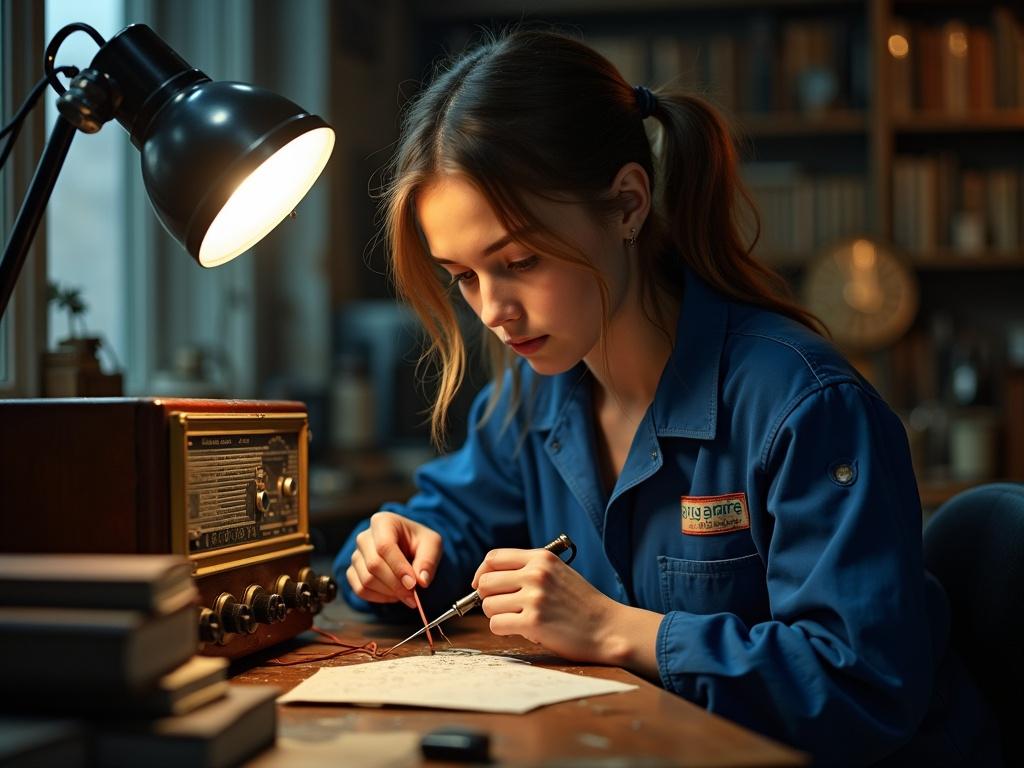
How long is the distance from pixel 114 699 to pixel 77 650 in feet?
0.15

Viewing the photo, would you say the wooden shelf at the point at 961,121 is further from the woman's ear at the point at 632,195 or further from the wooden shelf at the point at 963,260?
the woman's ear at the point at 632,195

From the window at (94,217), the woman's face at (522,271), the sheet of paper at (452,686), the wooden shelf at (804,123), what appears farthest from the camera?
the wooden shelf at (804,123)

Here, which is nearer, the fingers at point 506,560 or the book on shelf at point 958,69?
the fingers at point 506,560

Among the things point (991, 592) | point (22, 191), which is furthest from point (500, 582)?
point (22, 191)

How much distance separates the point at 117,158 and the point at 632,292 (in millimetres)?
1694

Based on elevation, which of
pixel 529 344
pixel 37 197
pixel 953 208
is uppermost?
pixel 953 208

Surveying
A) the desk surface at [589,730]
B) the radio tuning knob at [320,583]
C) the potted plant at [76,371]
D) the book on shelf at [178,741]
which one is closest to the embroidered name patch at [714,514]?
the desk surface at [589,730]

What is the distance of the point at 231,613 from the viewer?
112 centimetres

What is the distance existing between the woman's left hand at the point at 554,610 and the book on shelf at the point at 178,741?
0.36m

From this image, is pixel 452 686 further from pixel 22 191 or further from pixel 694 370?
pixel 22 191

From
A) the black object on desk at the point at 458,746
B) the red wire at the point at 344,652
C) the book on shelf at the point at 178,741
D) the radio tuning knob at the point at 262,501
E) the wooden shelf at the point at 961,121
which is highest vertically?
the wooden shelf at the point at 961,121

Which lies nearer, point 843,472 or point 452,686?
point 452,686

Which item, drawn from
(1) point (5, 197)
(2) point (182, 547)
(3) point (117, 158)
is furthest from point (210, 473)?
(3) point (117, 158)

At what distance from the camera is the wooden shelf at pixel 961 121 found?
388cm
